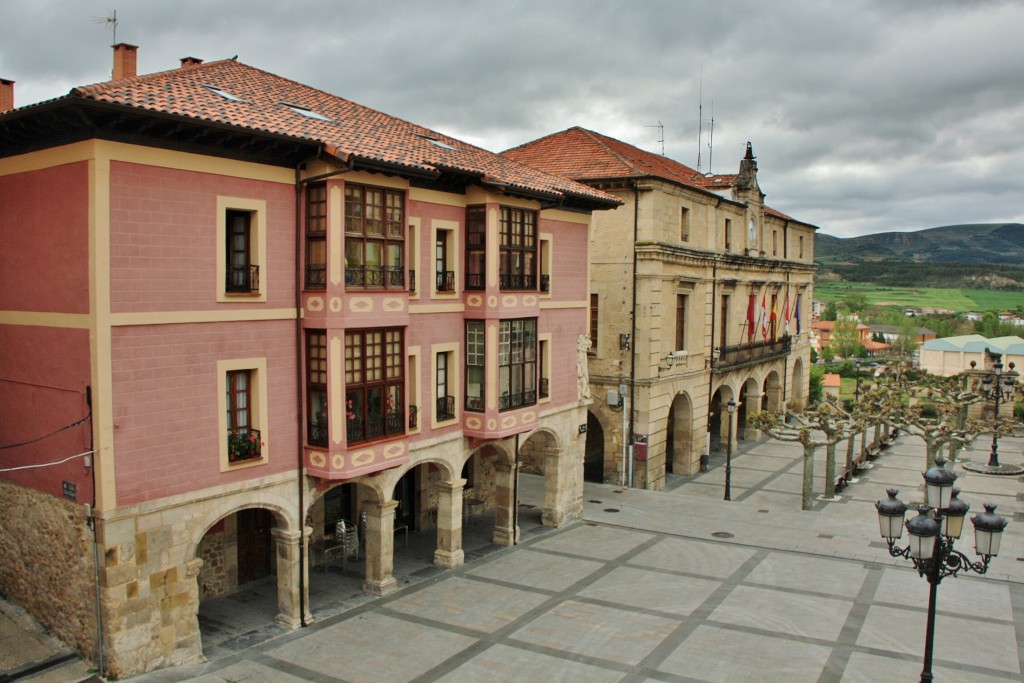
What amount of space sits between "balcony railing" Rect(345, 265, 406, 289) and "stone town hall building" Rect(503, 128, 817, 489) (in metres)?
15.2

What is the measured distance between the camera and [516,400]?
2289cm

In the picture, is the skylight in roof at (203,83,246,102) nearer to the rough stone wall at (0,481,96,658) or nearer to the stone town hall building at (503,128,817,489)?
the rough stone wall at (0,481,96,658)

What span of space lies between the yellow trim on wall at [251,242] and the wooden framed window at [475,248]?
22.2 ft

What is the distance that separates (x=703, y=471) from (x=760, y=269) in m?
12.9

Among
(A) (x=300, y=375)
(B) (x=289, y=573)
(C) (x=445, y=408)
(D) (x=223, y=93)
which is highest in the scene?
(D) (x=223, y=93)

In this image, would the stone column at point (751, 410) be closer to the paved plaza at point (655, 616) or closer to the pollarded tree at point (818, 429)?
the pollarded tree at point (818, 429)

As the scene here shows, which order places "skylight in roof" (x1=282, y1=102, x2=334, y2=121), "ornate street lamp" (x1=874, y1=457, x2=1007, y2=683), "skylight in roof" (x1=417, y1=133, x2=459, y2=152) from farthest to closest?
"skylight in roof" (x1=417, y1=133, x2=459, y2=152), "skylight in roof" (x1=282, y1=102, x2=334, y2=121), "ornate street lamp" (x1=874, y1=457, x2=1007, y2=683)

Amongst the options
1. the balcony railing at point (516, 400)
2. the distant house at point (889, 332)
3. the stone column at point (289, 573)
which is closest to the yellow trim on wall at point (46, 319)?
the stone column at point (289, 573)

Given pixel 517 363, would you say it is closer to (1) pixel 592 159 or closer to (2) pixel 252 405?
(2) pixel 252 405

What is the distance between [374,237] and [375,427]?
442 centimetres

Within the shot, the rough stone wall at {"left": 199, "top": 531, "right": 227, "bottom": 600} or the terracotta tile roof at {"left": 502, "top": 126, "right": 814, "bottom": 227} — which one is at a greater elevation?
the terracotta tile roof at {"left": 502, "top": 126, "right": 814, "bottom": 227}

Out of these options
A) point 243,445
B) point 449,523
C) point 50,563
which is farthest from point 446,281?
point 50,563

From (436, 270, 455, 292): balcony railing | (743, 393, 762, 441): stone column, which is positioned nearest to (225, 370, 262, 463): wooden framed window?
(436, 270, 455, 292): balcony railing

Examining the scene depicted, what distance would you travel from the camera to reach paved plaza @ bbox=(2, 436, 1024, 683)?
52.2 ft
